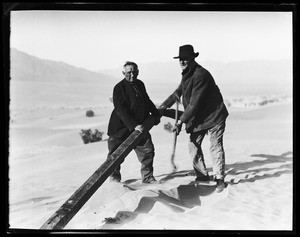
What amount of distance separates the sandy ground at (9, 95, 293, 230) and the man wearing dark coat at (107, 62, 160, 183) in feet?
0.27

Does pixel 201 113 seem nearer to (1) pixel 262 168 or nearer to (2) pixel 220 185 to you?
(2) pixel 220 185

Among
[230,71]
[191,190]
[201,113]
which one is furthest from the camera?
[230,71]

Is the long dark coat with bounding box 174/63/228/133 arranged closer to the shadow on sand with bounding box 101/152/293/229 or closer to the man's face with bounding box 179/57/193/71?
the man's face with bounding box 179/57/193/71

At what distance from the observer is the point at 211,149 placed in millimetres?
5145

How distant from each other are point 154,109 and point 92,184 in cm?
114

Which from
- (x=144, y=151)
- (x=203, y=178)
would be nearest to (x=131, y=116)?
(x=144, y=151)

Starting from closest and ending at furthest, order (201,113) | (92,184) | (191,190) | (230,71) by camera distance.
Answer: (92,184), (191,190), (201,113), (230,71)

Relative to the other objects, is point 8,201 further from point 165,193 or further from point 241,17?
point 241,17

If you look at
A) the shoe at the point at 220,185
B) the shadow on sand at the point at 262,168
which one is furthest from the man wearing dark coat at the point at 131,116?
the shadow on sand at the point at 262,168

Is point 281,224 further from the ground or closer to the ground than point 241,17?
closer to the ground

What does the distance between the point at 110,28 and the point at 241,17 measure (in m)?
1.57

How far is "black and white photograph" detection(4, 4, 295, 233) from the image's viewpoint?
16.4ft

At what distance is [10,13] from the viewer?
201 inches

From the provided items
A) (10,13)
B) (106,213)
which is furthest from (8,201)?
(10,13)
